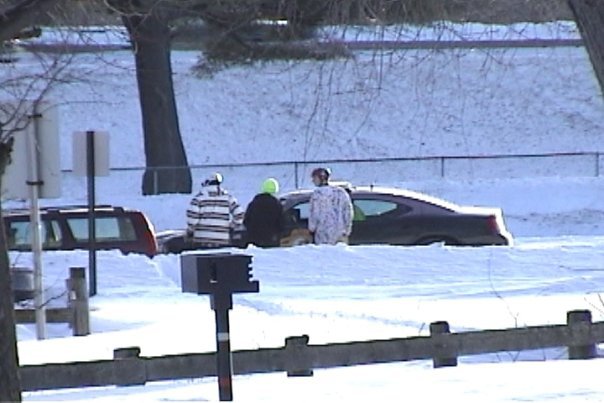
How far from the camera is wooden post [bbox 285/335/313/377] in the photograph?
41.4ft

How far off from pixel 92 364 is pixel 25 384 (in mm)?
514

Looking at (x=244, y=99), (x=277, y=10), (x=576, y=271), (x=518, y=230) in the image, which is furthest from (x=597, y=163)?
(x=277, y=10)

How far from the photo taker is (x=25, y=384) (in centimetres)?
1171

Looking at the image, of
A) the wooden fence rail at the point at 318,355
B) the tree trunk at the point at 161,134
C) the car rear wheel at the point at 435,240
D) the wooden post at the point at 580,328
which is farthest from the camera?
the tree trunk at the point at 161,134

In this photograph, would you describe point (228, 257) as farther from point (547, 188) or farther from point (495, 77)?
point (495, 77)

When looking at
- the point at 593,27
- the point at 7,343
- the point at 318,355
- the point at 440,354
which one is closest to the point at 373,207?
the point at 440,354

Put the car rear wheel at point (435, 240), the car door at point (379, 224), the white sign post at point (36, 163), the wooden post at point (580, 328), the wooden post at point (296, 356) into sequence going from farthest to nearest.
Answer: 1. the car rear wheel at point (435, 240)
2. the car door at point (379, 224)
3. the white sign post at point (36, 163)
4. the wooden post at point (580, 328)
5. the wooden post at point (296, 356)

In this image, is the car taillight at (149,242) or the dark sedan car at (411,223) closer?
the car taillight at (149,242)

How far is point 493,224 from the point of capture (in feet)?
86.5

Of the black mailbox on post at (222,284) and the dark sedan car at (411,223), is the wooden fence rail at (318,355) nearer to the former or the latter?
the black mailbox on post at (222,284)

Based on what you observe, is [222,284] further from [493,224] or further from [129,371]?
[493,224]

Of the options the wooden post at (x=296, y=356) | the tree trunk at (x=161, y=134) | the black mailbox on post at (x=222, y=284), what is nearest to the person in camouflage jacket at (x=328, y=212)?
the wooden post at (x=296, y=356)

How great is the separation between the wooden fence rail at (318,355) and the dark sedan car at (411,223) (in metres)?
12.5

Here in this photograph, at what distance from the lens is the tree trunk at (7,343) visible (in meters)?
8.09
